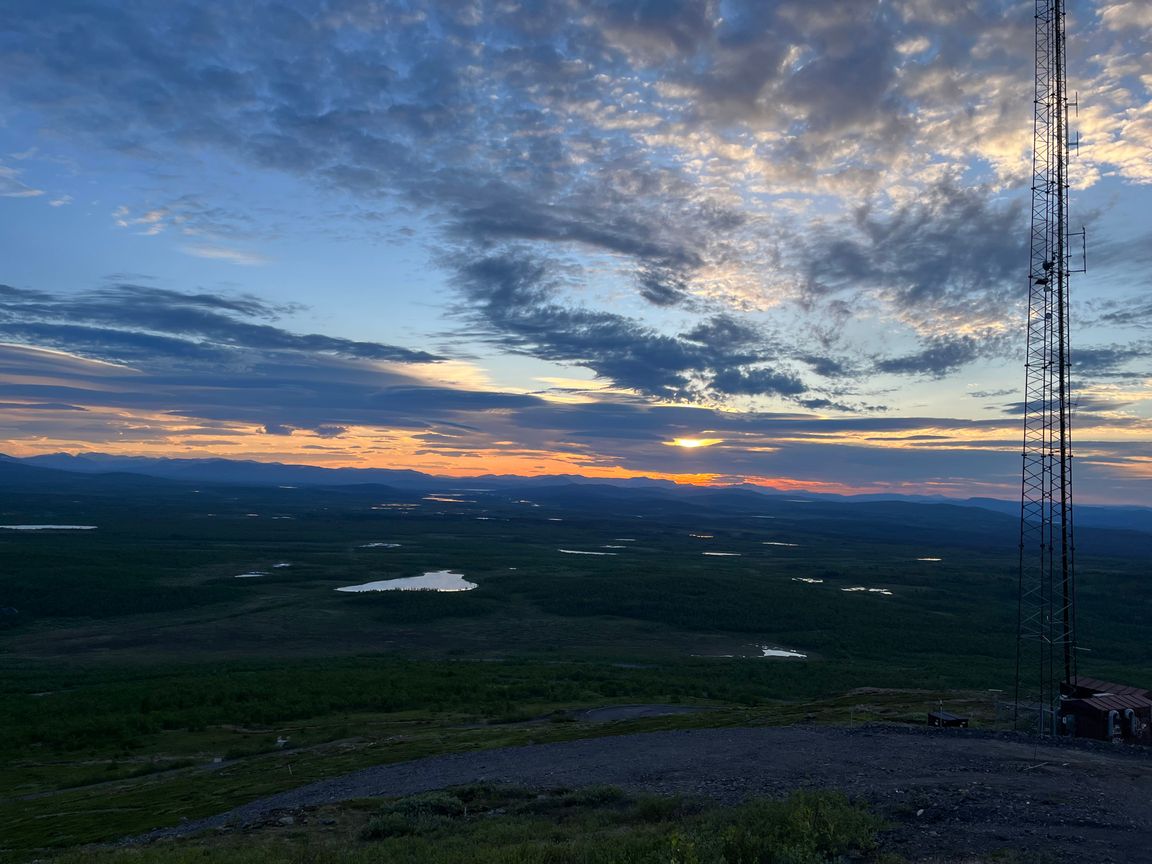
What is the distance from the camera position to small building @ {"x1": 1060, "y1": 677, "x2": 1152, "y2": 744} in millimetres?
24266

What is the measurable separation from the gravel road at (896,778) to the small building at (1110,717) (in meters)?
2.11

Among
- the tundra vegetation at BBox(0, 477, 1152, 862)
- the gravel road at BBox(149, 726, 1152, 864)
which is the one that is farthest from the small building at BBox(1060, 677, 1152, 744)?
the tundra vegetation at BBox(0, 477, 1152, 862)

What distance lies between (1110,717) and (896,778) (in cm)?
1134

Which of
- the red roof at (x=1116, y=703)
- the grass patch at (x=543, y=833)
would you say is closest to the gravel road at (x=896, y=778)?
the grass patch at (x=543, y=833)

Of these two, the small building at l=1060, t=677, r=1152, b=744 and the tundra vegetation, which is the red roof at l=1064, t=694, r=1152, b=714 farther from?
the tundra vegetation

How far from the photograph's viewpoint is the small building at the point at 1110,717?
955 inches

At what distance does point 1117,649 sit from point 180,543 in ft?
559

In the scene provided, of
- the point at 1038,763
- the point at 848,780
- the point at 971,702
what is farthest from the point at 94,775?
the point at 971,702

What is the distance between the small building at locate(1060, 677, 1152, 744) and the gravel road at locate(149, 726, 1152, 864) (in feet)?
6.91

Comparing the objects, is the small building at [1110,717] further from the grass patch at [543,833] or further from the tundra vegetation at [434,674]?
the grass patch at [543,833]

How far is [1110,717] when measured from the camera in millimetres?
24156

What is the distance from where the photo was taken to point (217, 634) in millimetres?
75938

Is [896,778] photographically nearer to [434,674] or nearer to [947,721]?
[947,721]

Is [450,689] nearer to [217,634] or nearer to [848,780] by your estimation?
[848,780]
